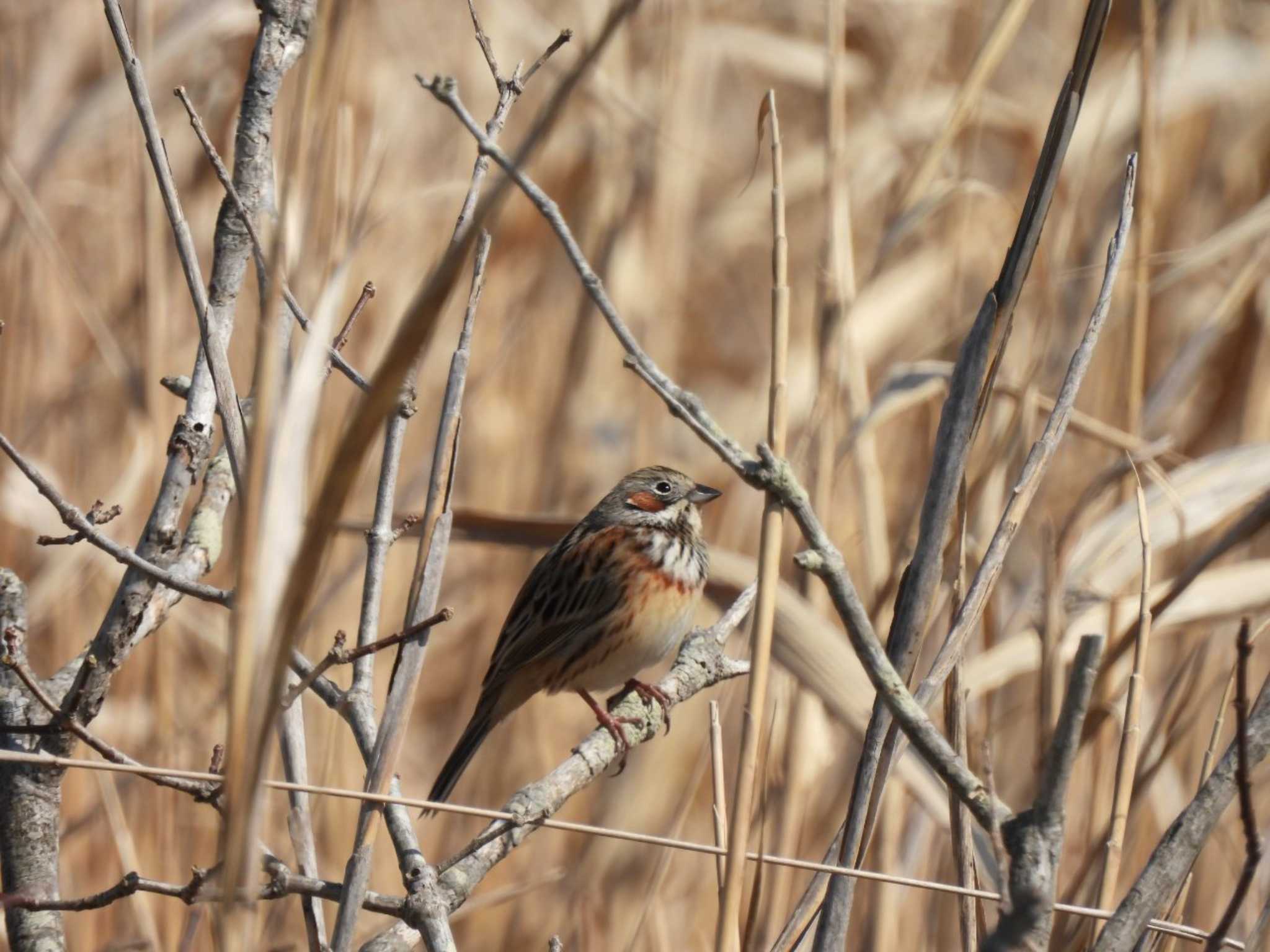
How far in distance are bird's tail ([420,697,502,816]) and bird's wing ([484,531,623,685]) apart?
8 centimetres

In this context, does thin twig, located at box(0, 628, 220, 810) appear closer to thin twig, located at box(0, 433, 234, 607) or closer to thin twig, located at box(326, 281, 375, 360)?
thin twig, located at box(0, 433, 234, 607)

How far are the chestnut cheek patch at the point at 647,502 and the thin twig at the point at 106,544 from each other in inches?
78.4

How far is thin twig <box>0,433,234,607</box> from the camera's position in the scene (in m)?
1.32

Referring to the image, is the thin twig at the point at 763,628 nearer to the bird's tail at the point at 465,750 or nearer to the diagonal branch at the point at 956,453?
the diagonal branch at the point at 956,453

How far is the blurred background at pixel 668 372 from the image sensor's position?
257 centimetres

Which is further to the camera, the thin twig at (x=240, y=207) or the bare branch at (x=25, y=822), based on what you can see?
the bare branch at (x=25, y=822)

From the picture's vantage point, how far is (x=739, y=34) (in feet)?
12.6

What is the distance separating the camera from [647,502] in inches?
131

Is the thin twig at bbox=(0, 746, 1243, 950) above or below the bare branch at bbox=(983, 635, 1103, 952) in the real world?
below

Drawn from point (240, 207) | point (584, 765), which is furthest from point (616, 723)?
point (240, 207)

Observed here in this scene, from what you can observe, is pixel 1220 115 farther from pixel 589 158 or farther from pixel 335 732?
pixel 335 732

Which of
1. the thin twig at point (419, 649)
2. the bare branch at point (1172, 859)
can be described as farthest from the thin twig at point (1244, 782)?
the thin twig at point (419, 649)

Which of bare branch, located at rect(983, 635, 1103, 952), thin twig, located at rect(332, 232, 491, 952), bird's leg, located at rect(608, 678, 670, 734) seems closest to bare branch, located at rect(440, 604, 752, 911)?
bird's leg, located at rect(608, 678, 670, 734)

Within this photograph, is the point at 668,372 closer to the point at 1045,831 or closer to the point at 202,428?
Result: the point at 202,428
